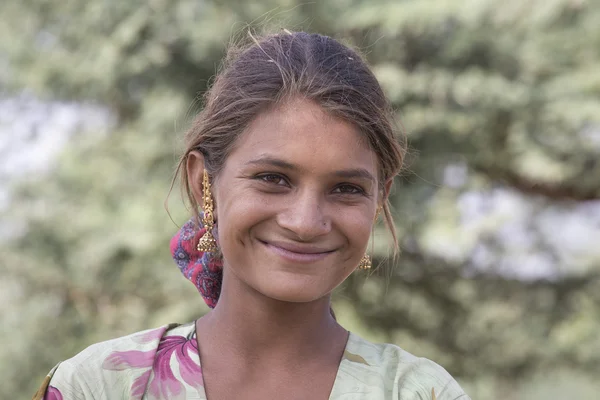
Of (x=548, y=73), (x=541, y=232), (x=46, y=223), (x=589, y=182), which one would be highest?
(x=548, y=73)

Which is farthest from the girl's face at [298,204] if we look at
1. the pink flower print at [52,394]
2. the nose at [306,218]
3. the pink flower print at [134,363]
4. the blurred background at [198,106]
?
the blurred background at [198,106]

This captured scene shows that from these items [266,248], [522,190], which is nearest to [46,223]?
[522,190]

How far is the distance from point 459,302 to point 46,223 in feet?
9.18

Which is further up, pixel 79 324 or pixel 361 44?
pixel 361 44

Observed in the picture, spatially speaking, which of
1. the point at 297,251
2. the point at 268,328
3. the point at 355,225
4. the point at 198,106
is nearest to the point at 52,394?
the point at 268,328

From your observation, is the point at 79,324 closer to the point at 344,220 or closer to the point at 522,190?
the point at 522,190

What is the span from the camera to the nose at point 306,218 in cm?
164

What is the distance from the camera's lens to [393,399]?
1707mm

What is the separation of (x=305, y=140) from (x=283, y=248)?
211mm

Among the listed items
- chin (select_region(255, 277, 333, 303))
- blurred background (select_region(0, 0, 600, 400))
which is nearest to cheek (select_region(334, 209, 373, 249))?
chin (select_region(255, 277, 333, 303))

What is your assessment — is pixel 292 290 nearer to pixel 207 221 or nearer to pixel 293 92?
pixel 207 221

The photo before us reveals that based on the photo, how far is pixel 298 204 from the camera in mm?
1655

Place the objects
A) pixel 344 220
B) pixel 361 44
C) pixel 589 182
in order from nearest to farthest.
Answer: pixel 344 220
pixel 361 44
pixel 589 182

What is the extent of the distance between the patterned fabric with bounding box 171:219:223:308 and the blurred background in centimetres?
288
